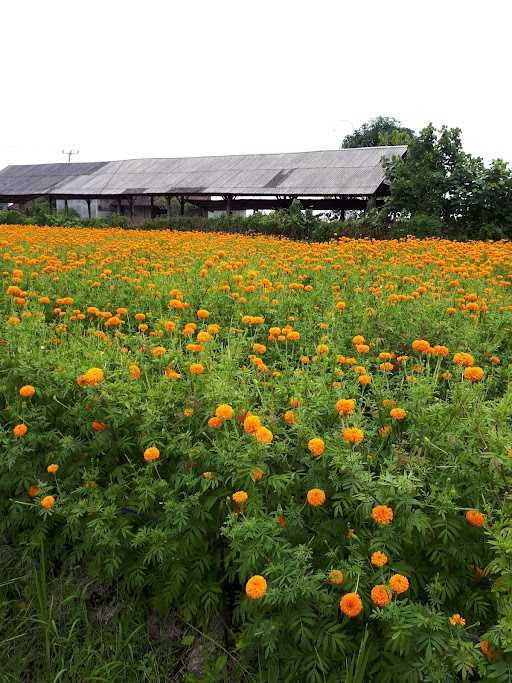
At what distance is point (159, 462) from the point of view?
2191 mm

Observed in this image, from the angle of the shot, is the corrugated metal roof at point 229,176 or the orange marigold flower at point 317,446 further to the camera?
the corrugated metal roof at point 229,176

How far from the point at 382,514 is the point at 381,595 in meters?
0.22

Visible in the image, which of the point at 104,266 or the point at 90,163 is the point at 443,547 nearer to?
the point at 104,266

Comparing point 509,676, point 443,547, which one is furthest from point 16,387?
point 509,676

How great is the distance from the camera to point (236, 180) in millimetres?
25891

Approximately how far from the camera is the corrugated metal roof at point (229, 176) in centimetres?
2331

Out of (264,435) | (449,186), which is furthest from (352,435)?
(449,186)

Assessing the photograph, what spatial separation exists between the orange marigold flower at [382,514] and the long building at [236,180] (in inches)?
831

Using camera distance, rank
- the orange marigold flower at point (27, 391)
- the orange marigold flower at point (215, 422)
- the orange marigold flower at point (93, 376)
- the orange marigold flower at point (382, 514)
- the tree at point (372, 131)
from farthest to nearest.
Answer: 1. the tree at point (372, 131)
2. the orange marigold flower at point (27, 391)
3. the orange marigold flower at point (93, 376)
4. the orange marigold flower at point (215, 422)
5. the orange marigold flower at point (382, 514)

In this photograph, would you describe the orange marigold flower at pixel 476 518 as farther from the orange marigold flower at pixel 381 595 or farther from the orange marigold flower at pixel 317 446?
the orange marigold flower at pixel 317 446

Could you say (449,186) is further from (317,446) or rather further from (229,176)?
(317,446)

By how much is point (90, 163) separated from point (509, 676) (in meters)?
38.0

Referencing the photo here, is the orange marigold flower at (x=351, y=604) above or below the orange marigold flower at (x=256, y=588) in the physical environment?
below

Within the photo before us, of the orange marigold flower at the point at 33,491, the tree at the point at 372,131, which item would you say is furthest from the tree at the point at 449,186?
the tree at the point at 372,131
